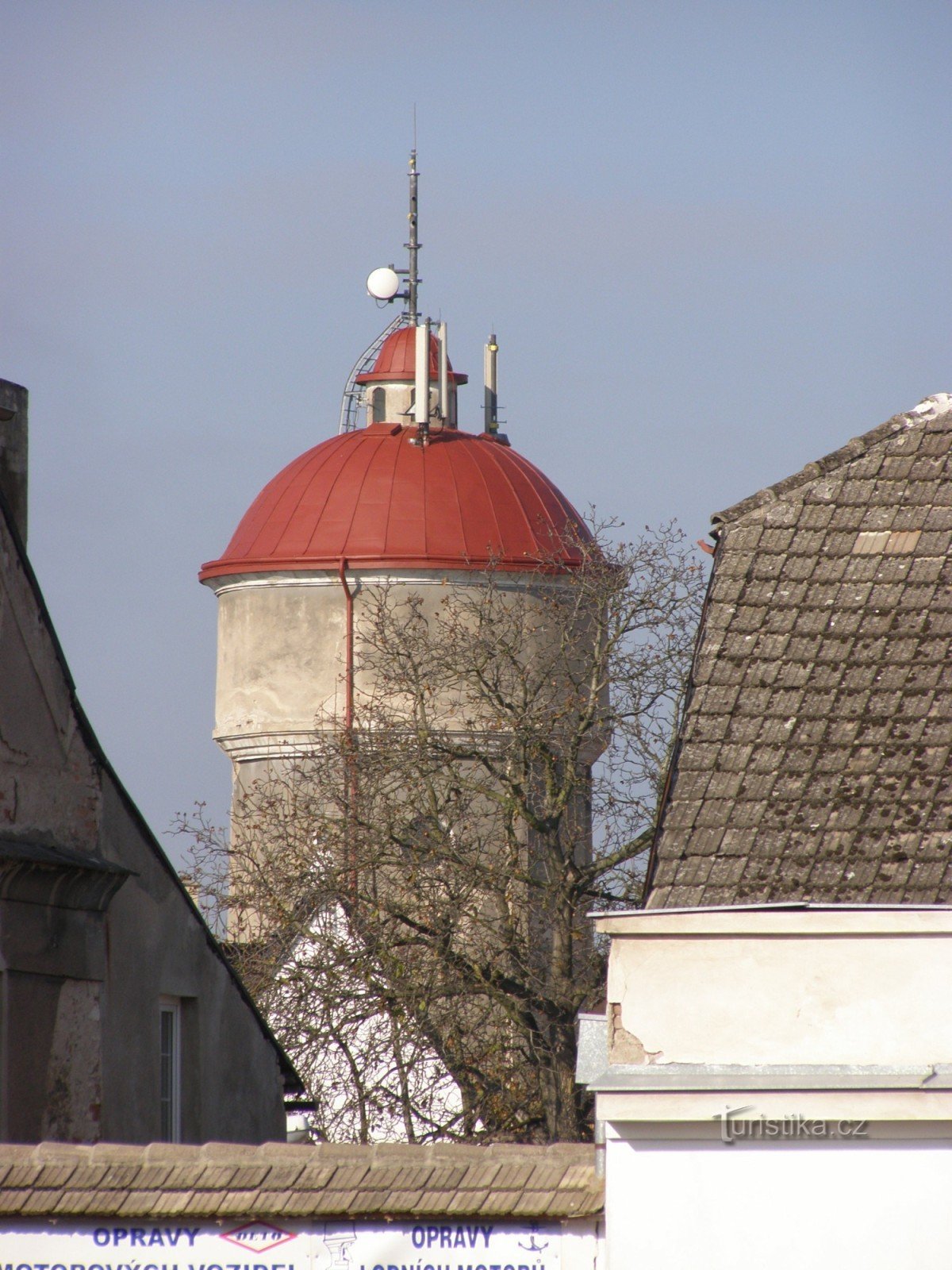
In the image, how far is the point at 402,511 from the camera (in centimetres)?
3073

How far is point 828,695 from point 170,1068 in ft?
22.6

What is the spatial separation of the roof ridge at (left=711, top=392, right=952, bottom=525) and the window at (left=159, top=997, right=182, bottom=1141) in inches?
237

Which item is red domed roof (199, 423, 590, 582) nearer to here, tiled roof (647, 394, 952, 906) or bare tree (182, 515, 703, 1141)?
bare tree (182, 515, 703, 1141)

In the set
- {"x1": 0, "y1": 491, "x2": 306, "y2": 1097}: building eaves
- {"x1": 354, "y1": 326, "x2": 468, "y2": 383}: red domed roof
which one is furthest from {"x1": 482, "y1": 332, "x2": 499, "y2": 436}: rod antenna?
{"x1": 0, "y1": 491, "x2": 306, "y2": 1097}: building eaves

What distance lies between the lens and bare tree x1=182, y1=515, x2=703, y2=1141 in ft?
73.7

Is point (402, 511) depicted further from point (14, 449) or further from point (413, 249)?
point (14, 449)

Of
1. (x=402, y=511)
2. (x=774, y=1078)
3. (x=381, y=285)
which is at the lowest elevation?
(x=774, y=1078)

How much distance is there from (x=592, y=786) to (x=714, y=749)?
13.1 meters

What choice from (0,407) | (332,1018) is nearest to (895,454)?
(0,407)

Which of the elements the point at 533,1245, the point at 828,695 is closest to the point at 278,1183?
the point at 533,1245

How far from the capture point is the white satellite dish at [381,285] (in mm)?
36594

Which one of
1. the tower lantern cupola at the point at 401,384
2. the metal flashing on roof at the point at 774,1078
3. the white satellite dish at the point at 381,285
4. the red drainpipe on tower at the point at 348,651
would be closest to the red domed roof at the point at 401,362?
the tower lantern cupola at the point at 401,384

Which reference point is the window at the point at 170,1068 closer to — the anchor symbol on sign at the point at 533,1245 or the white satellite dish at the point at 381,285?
the anchor symbol on sign at the point at 533,1245

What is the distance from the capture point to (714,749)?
11211 mm
